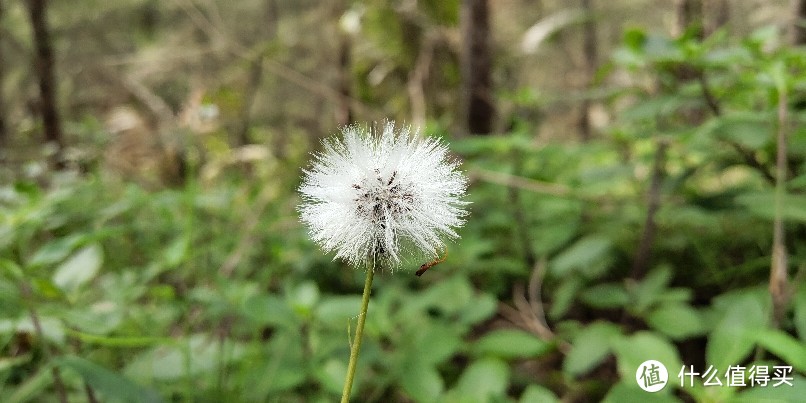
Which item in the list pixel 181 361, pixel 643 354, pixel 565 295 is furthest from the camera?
pixel 565 295

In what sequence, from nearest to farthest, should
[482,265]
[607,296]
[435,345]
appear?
1. [435,345]
2. [607,296]
3. [482,265]

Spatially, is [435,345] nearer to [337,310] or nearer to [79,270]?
[337,310]

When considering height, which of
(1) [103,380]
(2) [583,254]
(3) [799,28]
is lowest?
(1) [103,380]

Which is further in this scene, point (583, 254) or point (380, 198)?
point (583, 254)

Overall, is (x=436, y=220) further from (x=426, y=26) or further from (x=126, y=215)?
(x=426, y=26)

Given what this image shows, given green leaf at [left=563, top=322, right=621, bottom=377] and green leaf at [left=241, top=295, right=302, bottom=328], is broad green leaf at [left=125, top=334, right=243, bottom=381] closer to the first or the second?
green leaf at [left=241, top=295, right=302, bottom=328]

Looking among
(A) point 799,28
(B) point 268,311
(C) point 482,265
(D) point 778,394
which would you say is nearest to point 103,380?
(B) point 268,311

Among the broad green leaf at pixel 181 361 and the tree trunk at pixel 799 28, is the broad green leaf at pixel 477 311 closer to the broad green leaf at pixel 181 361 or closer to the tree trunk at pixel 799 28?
the broad green leaf at pixel 181 361

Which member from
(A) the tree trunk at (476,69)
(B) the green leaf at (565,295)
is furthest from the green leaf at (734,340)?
(A) the tree trunk at (476,69)

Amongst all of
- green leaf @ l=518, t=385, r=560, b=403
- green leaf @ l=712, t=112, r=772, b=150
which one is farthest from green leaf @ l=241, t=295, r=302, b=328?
green leaf @ l=712, t=112, r=772, b=150
